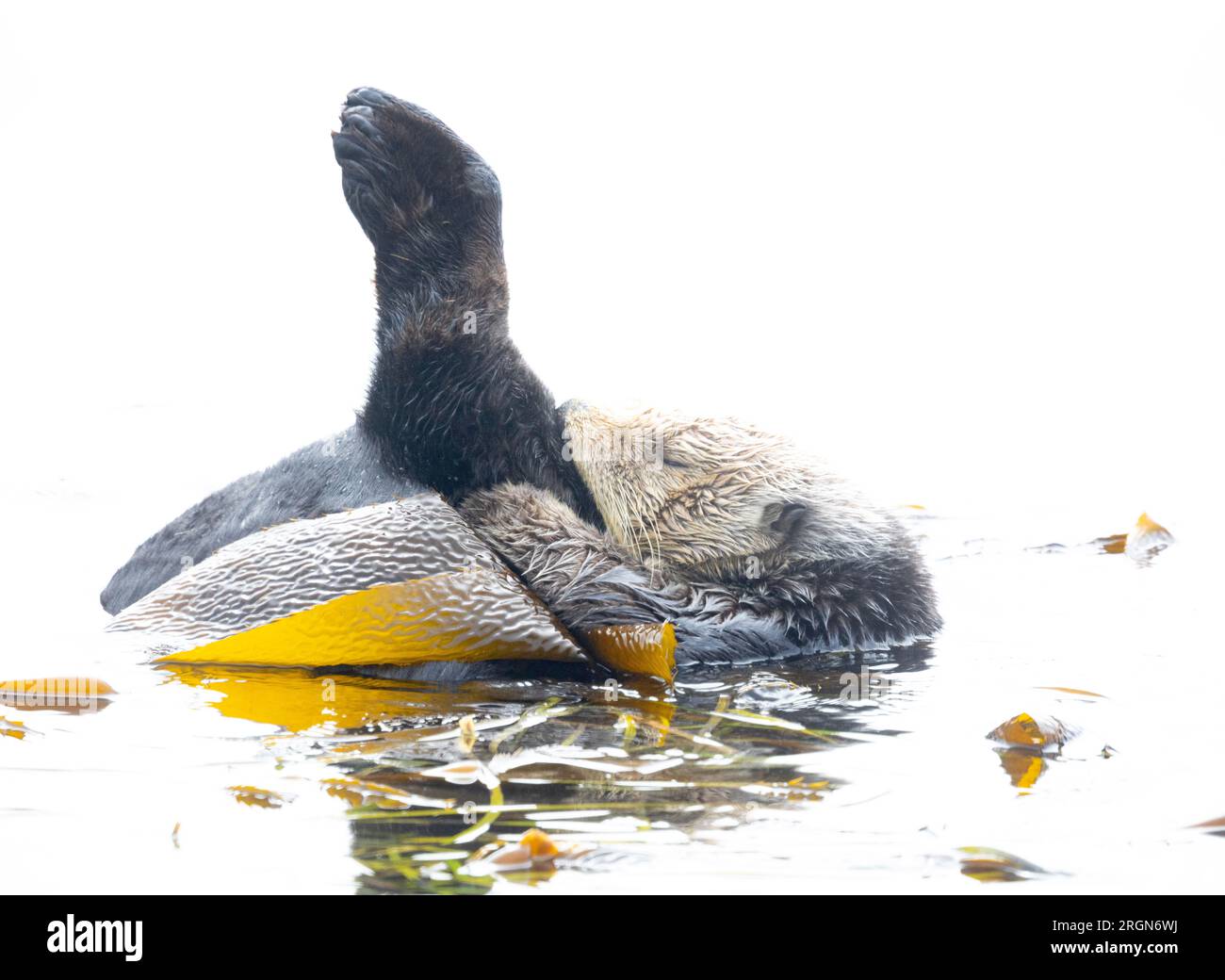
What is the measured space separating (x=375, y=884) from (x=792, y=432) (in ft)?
8.48

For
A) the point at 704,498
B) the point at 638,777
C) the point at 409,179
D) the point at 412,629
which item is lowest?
the point at 638,777

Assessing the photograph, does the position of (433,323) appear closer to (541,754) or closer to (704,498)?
(704,498)

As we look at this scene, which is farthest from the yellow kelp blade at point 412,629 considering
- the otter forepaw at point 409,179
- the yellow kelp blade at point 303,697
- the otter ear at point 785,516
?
the otter forepaw at point 409,179

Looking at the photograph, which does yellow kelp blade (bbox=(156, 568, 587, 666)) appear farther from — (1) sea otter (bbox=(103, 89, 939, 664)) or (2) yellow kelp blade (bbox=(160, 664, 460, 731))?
(1) sea otter (bbox=(103, 89, 939, 664))

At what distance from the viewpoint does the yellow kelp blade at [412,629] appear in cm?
366

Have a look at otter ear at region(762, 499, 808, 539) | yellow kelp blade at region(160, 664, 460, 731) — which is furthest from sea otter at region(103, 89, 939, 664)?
yellow kelp blade at region(160, 664, 460, 731)

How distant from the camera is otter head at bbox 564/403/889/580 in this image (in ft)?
13.6

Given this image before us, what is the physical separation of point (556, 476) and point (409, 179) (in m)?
1.00

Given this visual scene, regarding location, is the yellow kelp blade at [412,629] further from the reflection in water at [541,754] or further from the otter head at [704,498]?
the otter head at [704,498]

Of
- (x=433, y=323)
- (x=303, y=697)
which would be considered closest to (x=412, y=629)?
(x=303, y=697)

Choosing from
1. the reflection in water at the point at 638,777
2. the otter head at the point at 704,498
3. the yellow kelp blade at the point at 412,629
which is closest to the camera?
the reflection in water at the point at 638,777

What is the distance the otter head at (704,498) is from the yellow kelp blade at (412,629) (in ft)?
1.81

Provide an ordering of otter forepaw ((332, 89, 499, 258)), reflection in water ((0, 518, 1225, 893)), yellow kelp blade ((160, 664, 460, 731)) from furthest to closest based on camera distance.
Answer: otter forepaw ((332, 89, 499, 258)), yellow kelp blade ((160, 664, 460, 731)), reflection in water ((0, 518, 1225, 893))

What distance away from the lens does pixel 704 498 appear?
13.6ft
